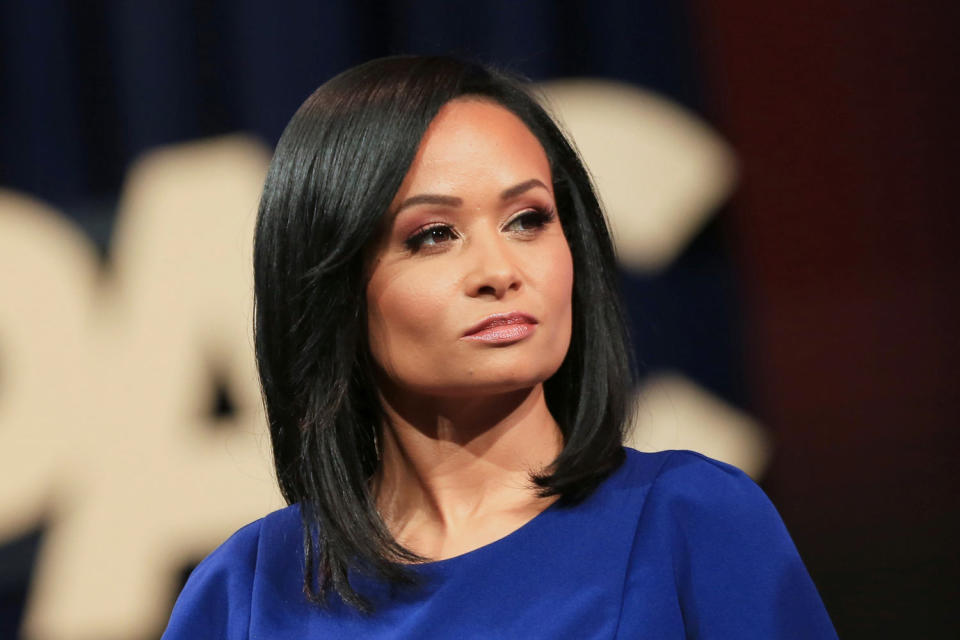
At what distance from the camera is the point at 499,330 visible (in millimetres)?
1055

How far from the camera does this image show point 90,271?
194 centimetres

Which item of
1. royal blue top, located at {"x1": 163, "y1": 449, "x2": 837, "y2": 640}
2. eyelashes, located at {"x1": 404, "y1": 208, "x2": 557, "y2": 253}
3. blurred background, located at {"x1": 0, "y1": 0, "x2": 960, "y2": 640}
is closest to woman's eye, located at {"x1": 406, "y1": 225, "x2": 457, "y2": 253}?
eyelashes, located at {"x1": 404, "y1": 208, "x2": 557, "y2": 253}

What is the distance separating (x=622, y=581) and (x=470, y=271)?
291mm

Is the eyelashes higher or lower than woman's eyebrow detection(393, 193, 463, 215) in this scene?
lower

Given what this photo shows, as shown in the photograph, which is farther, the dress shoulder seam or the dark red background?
the dark red background

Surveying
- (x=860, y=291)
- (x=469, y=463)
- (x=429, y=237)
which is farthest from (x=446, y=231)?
(x=860, y=291)

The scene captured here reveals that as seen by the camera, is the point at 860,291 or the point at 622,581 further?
the point at 860,291

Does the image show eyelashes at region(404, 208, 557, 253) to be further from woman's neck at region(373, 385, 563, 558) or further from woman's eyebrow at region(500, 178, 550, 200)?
woman's neck at region(373, 385, 563, 558)

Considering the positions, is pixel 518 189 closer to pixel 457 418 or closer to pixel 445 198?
pixel 445 198

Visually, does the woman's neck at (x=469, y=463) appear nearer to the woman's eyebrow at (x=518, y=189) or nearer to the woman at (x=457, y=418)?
the woman at (x=457, y=418)

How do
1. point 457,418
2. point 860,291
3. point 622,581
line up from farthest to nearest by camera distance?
point 860,291 → point 457,418 → point 622,581

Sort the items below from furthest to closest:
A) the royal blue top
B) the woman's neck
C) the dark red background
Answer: the dark red background < the woman's neck < the royal blue top

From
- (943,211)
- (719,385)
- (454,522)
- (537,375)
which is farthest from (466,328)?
(943,211)

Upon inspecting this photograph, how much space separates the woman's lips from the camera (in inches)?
41.4
